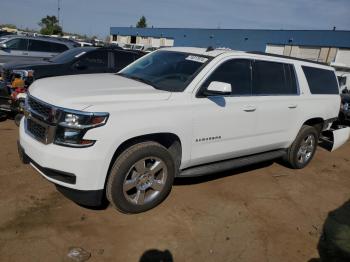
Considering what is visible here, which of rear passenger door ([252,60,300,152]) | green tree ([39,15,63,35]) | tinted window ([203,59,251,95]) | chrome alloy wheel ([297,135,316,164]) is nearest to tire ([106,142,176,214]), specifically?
tinted window ([203,59,251,95])

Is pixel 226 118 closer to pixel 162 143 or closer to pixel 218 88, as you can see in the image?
pixel 218 88

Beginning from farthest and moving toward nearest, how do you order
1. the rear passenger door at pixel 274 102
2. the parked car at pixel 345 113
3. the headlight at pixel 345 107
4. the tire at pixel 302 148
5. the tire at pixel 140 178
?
the headlight at pixel 345 107 → the parked car at pixel 345 113 → the tire at pixel 302 148 → the rear passenger door at pixel 274 102 → the tire at pixel 140 178

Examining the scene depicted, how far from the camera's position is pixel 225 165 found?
16.1ft

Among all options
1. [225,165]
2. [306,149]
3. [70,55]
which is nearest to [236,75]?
[225,165]

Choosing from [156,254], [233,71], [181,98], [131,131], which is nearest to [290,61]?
[233,71]

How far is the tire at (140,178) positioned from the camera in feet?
12.5

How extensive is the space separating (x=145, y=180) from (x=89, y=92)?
1162 mm

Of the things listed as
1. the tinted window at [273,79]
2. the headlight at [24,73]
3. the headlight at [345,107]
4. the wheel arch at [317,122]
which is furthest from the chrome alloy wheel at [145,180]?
the headlight at [345,107]

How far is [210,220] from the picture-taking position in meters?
4.26

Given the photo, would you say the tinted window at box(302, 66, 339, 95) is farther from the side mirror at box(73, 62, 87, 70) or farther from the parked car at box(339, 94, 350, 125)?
the side mirror at box(73, 62, 87, 70)

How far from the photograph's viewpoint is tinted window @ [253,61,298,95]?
5.15 metres

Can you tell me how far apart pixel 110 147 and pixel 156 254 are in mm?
1132

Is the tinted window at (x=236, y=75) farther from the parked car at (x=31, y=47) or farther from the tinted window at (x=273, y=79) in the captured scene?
the parked car at (x=31, y=47)

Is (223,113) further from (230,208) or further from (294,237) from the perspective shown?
(294,237)
